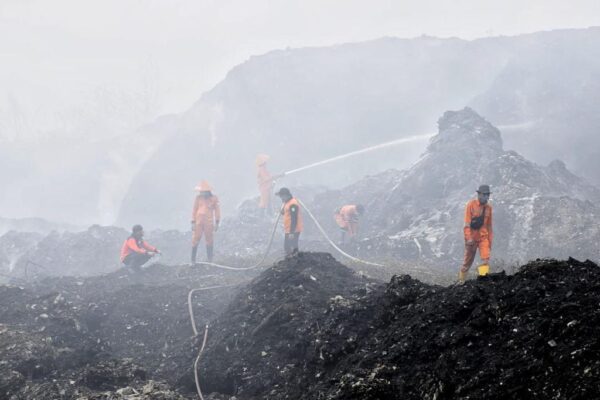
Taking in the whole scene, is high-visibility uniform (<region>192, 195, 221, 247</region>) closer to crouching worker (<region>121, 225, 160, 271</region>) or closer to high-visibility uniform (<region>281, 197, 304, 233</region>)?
crouching worker (<region>121, 225, 160, 271</region>)

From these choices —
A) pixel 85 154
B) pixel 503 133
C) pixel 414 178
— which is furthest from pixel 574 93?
pixel 85 154

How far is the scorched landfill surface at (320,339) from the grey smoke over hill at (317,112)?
2411 centimetres

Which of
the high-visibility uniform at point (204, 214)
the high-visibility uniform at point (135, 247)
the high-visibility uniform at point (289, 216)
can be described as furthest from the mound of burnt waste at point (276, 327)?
the high-visibility uniform at point (135, 247)

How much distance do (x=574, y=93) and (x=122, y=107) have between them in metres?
52.9

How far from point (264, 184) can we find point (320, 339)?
15838 millimetres

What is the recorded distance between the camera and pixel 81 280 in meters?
13.5

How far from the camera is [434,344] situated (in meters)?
3.93

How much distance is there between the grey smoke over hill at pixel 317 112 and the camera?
1352 inches

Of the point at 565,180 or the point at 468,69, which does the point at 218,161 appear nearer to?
the point at 468,69

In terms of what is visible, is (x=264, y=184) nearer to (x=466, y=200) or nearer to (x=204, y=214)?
(x=204, y=214)

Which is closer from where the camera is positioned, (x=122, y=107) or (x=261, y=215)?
(x=261, y=215)

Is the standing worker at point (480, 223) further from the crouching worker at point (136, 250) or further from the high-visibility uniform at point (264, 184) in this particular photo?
the high-visibility uniform at point (264, 184)

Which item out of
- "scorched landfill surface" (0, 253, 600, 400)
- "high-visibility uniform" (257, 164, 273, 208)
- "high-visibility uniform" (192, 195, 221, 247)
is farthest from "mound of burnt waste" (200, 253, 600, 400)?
"high-visibility uniform" (257, 164, 273, 208)

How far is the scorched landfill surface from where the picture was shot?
10.7 ft
